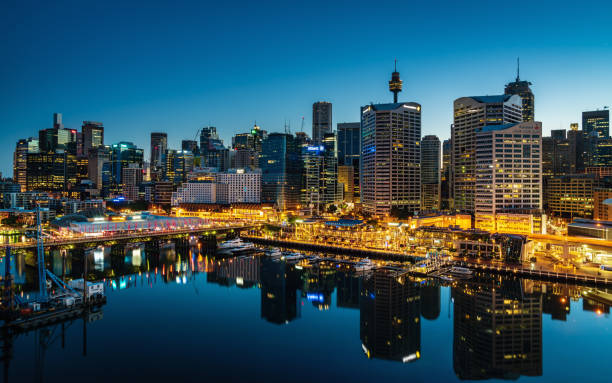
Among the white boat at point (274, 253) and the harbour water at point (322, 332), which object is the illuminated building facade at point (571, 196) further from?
the white boat at point (274, 253)

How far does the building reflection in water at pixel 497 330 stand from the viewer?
35688mm

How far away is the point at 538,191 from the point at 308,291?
72454 millimetres

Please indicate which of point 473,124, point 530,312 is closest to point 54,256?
point 530,312

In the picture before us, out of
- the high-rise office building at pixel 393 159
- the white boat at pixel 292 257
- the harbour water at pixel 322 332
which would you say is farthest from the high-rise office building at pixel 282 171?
the harbour water at pixel 322 332

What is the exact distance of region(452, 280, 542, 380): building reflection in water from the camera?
3569 cm

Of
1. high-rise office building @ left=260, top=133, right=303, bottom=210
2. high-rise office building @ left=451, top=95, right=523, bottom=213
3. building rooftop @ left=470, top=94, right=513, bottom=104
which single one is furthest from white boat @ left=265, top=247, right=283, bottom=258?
high-rise office building @ left=260, top=133, right=303, bottom=210

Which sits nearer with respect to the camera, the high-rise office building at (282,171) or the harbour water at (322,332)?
the harbour water at (322,332)

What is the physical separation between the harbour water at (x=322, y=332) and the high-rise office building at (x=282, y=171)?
4592 inches

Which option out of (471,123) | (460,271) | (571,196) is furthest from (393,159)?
(460,271)

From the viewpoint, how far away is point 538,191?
102 meters

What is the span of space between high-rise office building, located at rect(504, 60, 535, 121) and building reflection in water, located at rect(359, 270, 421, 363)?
154m

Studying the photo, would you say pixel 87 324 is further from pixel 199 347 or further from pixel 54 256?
pixel 54 256

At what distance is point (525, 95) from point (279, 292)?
176 m

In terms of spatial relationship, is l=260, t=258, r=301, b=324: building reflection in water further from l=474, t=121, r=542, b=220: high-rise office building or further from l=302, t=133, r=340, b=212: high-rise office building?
l=302, t=133, r=340, b=212: high-rise office building
